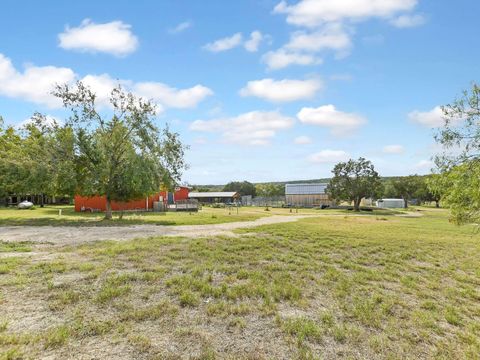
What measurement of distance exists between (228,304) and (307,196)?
65.4 meters

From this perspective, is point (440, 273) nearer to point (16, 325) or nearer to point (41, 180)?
point (16, 325)

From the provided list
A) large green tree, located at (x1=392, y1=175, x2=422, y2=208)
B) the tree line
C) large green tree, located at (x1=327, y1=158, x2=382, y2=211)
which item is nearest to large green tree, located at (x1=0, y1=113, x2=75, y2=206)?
the tree line

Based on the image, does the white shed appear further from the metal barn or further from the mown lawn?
the mown lawn

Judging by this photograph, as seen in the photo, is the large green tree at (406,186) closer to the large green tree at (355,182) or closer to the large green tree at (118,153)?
the large green tree at (355,182)

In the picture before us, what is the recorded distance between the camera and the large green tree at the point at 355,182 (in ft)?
183

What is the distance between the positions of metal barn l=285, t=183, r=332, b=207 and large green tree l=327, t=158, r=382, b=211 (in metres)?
9.60

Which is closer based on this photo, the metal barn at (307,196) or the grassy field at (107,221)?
the grassy field at (107,221)

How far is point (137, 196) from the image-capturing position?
24.7 metres

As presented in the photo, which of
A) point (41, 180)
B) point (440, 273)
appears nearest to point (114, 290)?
point (440, 273)

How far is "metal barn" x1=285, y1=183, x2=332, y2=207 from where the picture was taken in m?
68.8

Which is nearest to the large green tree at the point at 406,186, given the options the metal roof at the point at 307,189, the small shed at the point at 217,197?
the metal roof at the point at 307,189

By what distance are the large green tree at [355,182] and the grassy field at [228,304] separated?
4539cm

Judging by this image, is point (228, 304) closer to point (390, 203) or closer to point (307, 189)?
point (307, 189)

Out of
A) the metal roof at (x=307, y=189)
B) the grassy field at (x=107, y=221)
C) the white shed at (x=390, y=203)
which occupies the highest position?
the metal roof at (x=307, y=189)
